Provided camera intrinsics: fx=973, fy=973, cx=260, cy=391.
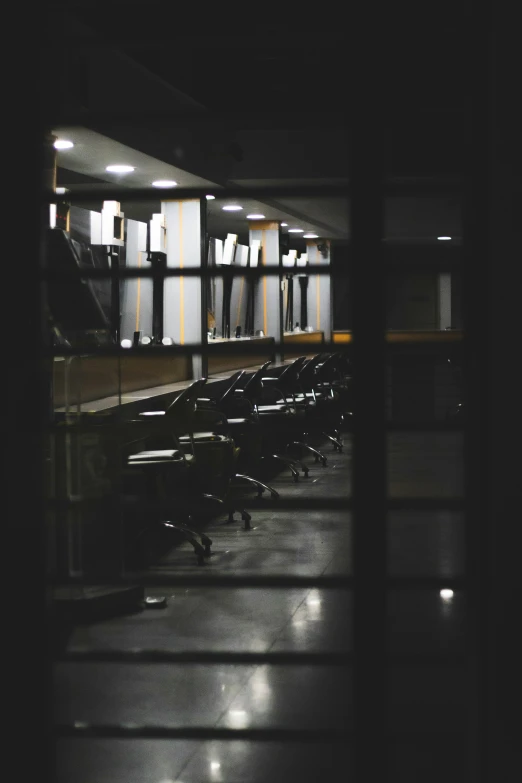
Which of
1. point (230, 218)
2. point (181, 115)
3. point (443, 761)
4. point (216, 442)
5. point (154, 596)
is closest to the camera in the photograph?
point (181, 115)

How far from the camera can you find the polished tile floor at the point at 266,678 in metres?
2.55

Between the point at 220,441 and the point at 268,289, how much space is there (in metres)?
8.30

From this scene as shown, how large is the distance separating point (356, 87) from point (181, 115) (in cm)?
32

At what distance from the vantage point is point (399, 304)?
21016 millimetres

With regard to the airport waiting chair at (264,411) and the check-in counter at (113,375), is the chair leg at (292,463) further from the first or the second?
the check-in counter at (113,375)

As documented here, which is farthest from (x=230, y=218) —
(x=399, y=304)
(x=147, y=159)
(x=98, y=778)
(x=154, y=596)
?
(x=98, y=778)

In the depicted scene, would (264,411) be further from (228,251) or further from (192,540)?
(192,540)

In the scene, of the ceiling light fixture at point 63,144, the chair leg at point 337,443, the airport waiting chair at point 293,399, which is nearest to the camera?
the ceiling light fixture at point 63,144

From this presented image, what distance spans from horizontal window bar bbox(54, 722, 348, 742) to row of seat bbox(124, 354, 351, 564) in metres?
0.49

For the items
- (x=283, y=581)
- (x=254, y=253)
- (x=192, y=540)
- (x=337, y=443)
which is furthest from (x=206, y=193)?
(x=254, y=253)

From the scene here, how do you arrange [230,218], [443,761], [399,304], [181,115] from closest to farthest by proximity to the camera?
1. [181,115]
2. [443,761]
3. [230,218]
4. [399,304]

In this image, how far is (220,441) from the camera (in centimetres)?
572

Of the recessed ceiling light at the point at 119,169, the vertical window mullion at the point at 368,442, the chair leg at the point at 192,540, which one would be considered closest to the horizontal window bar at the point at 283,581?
the vertical window mullion at the point at 368,442

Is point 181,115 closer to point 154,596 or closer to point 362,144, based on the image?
point 362,144
